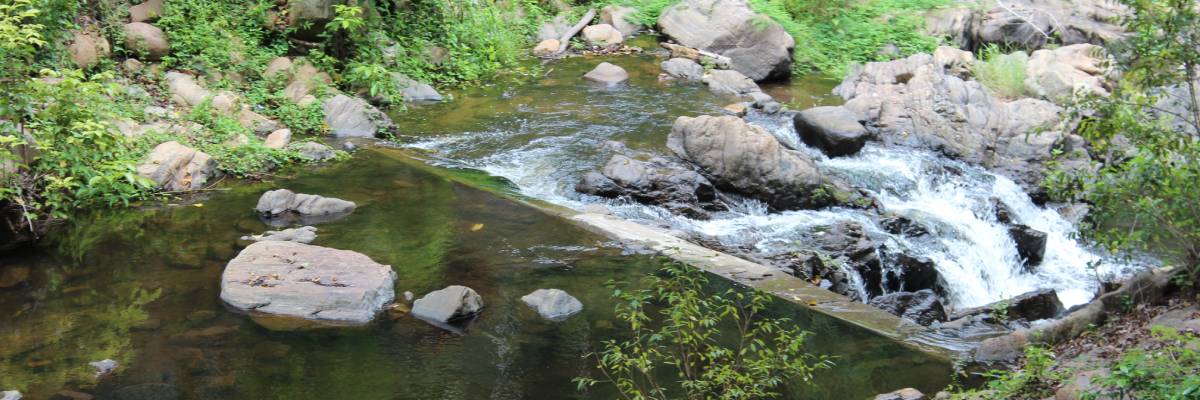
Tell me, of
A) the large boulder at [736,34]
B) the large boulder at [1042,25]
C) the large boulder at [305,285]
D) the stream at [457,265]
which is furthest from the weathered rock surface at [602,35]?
the large boulder at [305,285]

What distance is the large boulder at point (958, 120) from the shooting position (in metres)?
13.4

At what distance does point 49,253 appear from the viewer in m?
8.76

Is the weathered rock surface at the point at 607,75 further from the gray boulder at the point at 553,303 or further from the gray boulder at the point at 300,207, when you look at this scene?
the gray boulder at the point at 553,303

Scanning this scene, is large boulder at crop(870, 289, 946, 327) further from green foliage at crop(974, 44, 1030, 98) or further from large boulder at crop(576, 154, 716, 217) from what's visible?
green foliage at crop(974, 44, 1030, 98)

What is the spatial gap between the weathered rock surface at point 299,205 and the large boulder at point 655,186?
2785 millimetres

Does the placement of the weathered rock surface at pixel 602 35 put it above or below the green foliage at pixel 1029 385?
below

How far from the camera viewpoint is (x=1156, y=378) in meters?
4.60

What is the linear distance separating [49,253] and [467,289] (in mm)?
4111

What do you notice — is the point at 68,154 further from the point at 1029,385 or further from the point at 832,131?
the point at 832,131

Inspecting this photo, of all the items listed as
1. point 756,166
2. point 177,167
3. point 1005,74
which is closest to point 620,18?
point 1005,74

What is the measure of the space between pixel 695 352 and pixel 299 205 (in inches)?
234

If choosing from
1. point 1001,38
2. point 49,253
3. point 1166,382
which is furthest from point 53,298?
point 1001,38

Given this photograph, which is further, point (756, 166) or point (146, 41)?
point (146, 41)

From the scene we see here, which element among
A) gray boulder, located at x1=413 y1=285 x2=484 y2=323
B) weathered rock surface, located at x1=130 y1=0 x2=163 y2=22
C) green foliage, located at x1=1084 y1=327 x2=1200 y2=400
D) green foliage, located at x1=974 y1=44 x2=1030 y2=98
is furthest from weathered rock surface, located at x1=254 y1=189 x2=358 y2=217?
green foliage, located at x1=974 y1=44 x2=1030 y2=98
